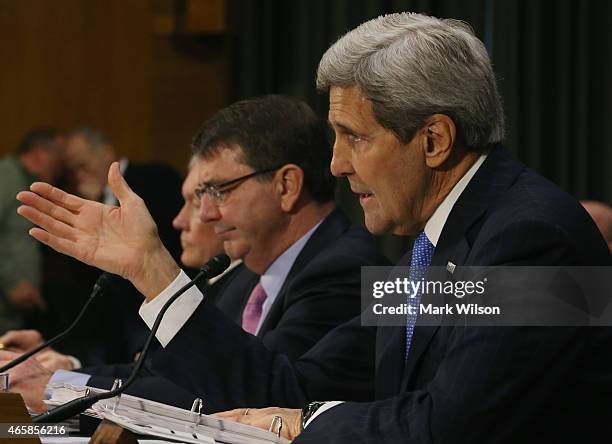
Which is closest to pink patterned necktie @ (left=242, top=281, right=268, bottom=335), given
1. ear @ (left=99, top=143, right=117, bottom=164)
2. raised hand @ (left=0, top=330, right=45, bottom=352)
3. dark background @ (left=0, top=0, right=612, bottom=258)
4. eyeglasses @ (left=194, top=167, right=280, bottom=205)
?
eyeglasses @ (left=194, top=167, right=280, bottom=205)

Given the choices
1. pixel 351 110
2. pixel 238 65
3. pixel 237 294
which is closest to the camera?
pixel 351 110

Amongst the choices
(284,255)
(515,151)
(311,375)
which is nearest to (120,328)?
(515,151)

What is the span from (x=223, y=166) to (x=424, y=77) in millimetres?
1117

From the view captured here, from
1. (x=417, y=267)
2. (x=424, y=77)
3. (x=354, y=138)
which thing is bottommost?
(x=417, y=267)

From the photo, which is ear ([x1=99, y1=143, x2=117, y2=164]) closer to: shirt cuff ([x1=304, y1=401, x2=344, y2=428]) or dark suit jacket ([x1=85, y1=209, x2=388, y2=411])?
dark suit jacket ([x1=85, y1=209, x2=388, y2=411])

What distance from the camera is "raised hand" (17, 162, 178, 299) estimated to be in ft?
7.67

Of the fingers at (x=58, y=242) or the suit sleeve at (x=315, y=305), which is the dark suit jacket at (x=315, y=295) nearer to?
the suit sleeve at (x=315, y=305)

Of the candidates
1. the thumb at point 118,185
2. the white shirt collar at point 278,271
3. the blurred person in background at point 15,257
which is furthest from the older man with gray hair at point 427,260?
the blurred person in background at point 15,257

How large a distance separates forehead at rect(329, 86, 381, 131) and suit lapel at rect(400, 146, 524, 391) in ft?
0.78

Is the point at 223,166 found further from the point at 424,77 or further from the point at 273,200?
the point at 424,77

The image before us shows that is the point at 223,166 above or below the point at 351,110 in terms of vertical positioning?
below

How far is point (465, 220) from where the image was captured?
7.10 feet

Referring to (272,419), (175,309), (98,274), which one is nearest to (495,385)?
(272,419)

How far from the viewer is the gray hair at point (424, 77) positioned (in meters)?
2.18
